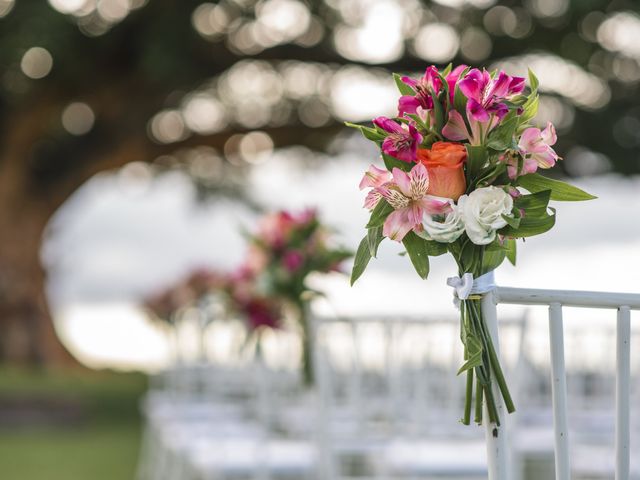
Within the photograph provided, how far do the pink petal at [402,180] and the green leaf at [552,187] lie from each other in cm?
16

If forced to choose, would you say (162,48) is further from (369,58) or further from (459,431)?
(459,431)

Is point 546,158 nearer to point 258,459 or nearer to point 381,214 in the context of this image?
point 381,214

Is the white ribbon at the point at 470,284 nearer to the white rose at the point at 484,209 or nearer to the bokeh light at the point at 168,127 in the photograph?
the white rose at the point at 484,209

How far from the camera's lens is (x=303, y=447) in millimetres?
3504

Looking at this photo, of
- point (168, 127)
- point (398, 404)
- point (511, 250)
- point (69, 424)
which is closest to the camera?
point (511, 250)

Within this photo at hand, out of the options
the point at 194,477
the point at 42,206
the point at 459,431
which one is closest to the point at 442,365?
the point at 459,431

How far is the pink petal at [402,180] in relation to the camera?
1.31 meters

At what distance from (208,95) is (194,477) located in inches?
271

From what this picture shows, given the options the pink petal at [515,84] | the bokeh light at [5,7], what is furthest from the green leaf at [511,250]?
the bokeh light at [5,7]

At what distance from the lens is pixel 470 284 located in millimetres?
1355

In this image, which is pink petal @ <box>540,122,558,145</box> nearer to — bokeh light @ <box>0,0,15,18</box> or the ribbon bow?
the ribbon bow

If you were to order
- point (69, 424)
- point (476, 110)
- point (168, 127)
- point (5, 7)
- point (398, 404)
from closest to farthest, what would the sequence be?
1. point (476, 110)
2. point (398, 404)
3. point (5, 7)
4. point (69, 424)
5. point (168, 127)

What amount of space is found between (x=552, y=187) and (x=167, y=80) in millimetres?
7878

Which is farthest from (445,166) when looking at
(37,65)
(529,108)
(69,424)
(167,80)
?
(37,65)
